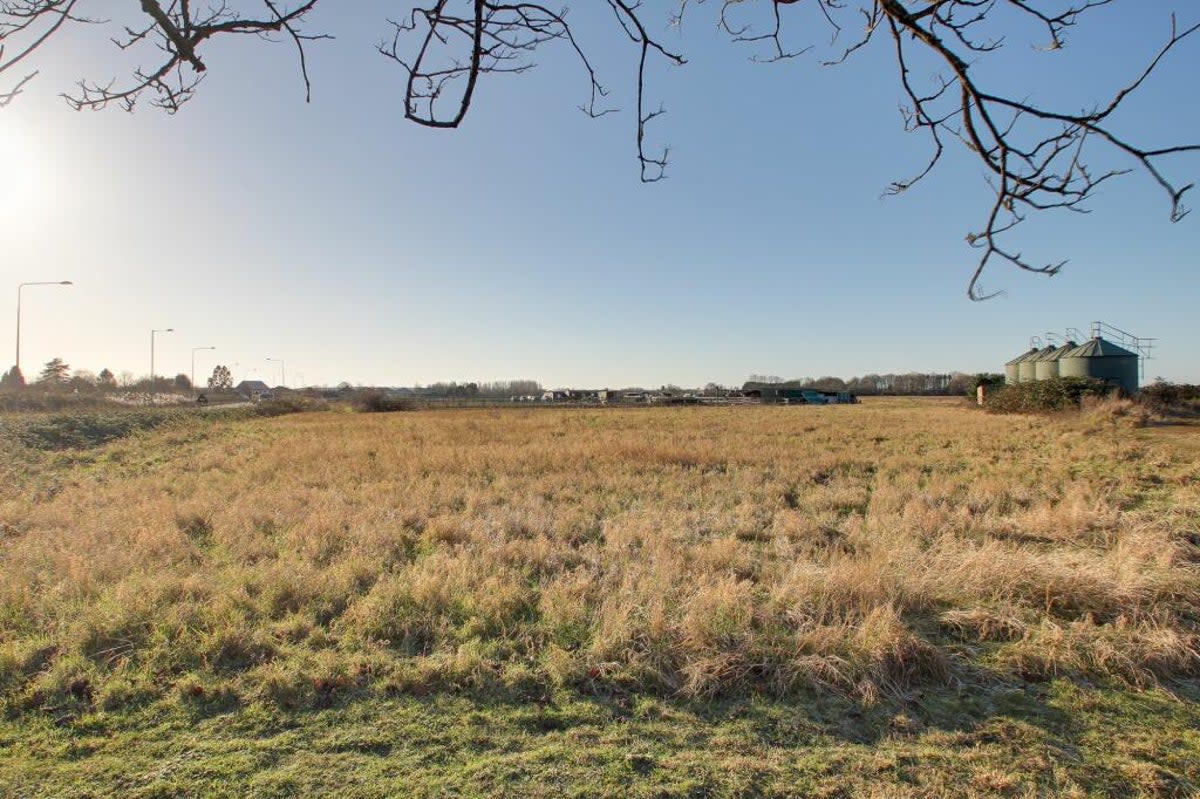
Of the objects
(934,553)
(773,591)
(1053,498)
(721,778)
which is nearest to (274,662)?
(721,778)

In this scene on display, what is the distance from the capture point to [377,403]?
81750 mm

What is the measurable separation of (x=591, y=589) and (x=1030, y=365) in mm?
57010

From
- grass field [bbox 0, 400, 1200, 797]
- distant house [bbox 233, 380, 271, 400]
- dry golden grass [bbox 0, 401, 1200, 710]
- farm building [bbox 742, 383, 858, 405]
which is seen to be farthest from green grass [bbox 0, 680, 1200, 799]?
distant house [bbox 233, 380, 271, 400]

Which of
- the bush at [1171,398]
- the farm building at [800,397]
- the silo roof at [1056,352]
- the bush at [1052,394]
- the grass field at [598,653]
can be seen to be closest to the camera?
the grass field at [598,653]

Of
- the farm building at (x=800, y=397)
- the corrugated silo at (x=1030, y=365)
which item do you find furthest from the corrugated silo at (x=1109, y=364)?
the farm building at (x=800, y=397)

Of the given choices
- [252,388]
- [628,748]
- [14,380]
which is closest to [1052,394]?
[628,748]

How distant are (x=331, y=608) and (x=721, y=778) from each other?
3.92 m

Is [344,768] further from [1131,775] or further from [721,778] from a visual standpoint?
[1131,775]

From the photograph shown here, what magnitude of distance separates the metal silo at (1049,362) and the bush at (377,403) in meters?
66.2

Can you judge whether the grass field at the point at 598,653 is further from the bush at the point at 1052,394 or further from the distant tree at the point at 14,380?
the distant tree at the point at 14,380

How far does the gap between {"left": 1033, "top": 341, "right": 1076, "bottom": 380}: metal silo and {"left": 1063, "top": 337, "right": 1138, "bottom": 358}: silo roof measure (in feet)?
6.65

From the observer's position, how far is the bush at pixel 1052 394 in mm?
35688

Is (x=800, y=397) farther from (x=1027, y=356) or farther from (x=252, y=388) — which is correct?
(x=252, y=388)

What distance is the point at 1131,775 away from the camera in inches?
126
